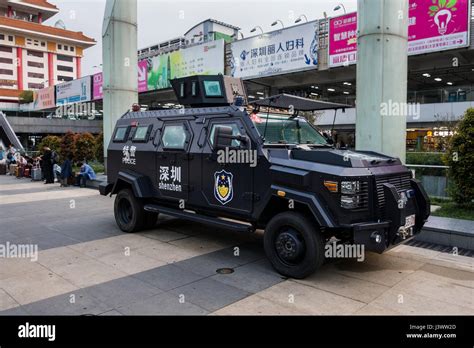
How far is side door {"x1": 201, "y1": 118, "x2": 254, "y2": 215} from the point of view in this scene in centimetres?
571

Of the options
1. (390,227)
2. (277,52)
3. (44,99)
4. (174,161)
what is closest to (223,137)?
(174,161)

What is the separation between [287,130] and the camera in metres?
6.23

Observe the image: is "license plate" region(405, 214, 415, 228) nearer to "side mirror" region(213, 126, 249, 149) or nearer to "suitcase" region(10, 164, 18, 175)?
"side mirror" region(213, 126, 249, 149)

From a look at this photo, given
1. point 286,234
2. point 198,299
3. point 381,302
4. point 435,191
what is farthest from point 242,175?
point 435,191

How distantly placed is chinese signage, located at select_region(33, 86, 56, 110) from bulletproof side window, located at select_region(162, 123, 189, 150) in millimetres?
44315

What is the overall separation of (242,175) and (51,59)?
319 feet

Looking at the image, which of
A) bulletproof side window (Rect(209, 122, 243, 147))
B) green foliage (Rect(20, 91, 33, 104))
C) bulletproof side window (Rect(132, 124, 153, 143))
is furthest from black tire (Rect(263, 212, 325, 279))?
green foliage (Rect(20, 91, 33, 104))

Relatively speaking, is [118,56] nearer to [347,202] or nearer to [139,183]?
[139,183]

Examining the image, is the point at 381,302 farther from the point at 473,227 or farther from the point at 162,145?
the point at 162,145

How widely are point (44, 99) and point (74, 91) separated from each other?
9.68m

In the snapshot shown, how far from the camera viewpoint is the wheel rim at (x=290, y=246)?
5.03 m

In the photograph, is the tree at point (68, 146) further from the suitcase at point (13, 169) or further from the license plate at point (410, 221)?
the license plate at point (410, 221)

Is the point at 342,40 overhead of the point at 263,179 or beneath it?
overhead

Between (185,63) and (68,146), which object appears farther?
(185,63)
